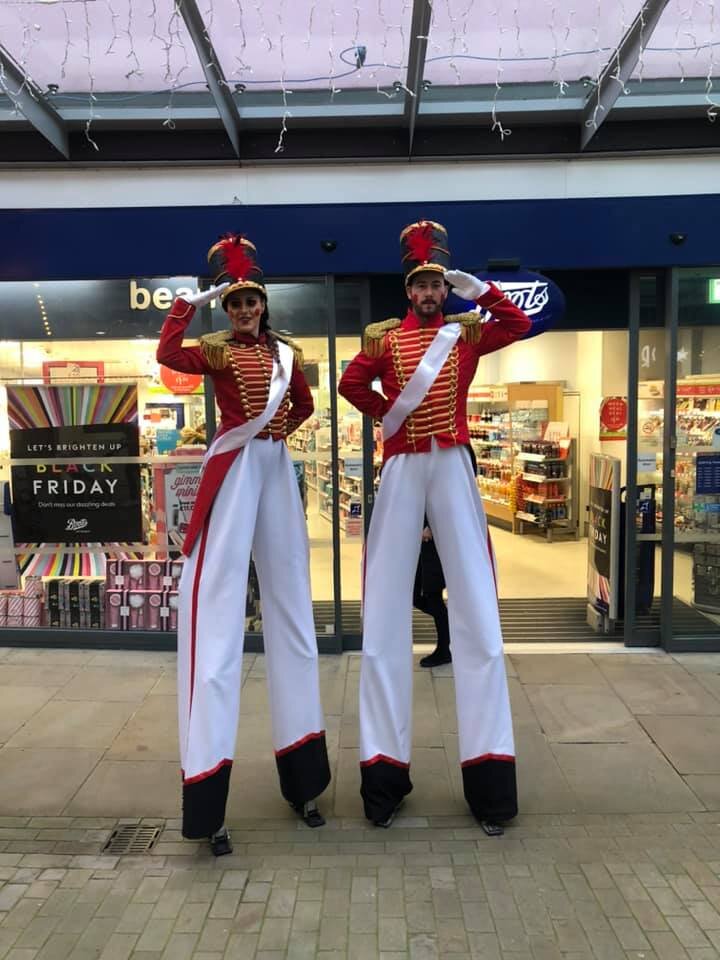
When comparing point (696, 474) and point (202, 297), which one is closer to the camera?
point (202, 297)

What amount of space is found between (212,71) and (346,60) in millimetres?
939

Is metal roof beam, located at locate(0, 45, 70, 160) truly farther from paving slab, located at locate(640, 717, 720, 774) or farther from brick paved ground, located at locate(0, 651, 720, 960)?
paving slab, located at locate(640, 717, 720, 774)

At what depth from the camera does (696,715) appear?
4422mm

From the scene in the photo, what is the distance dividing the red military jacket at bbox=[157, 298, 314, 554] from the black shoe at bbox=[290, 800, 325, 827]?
4.20 feet

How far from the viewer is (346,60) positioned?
5.18 meters

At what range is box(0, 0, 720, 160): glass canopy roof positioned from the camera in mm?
4707

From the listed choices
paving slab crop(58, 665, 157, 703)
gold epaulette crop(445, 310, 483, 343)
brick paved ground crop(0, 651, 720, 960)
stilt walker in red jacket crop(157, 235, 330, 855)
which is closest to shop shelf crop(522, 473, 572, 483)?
brick paved ground crop(0, 651, 720, 960)

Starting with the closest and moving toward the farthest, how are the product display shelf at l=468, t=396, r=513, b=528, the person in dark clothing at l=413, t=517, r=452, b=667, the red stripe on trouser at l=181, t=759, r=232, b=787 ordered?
the red stripe on trouser at l=181, t=759, r=232, b=787 < the person in dark clothing at l=413, t=517, r=452, b=667 < the product display shelf at l=468, t=396, r=513, b=528

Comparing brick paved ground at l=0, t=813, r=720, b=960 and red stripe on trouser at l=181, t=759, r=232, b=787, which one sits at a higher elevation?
red stripe on trouser at l=181, t=759, r=232, b=787

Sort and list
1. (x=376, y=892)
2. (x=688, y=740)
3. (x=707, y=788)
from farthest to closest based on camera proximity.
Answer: (x=688, y=740) < (x=707, y=788) < (x=376, y=892)

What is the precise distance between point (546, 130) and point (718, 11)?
4.30 ft

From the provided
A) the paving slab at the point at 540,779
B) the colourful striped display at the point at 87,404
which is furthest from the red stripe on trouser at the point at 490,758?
the colourful striped display at the point at 87,404

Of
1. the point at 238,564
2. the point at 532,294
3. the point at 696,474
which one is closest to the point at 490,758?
the point at 238,564

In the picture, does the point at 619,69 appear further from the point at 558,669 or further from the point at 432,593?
the point at 558,669
